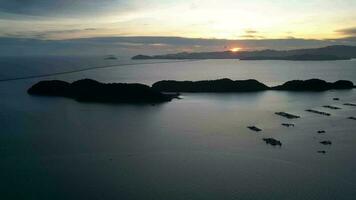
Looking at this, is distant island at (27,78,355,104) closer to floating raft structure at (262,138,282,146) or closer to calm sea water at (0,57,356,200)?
calm sea water at (0,57,356,200)

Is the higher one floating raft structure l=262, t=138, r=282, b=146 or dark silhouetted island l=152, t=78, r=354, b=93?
dark silhouetted island l=152, t=78, r=354, b=93

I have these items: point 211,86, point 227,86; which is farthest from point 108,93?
point 227,86

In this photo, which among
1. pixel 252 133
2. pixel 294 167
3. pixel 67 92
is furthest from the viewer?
pixel 67 92

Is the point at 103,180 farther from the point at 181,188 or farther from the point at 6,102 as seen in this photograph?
the point at 6,102

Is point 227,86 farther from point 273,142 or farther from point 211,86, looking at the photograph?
point 273,142

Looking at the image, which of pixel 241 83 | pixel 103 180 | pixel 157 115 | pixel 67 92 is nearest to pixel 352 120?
pixel 157 115

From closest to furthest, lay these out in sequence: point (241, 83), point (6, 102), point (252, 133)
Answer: point (252, 133) → point (6, 102) → point (241, 83)

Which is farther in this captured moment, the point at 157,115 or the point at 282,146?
the point at 157,115

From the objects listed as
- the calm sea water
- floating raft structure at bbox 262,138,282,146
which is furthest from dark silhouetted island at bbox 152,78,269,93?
floating raft structure at bbox 262,138,282,146
